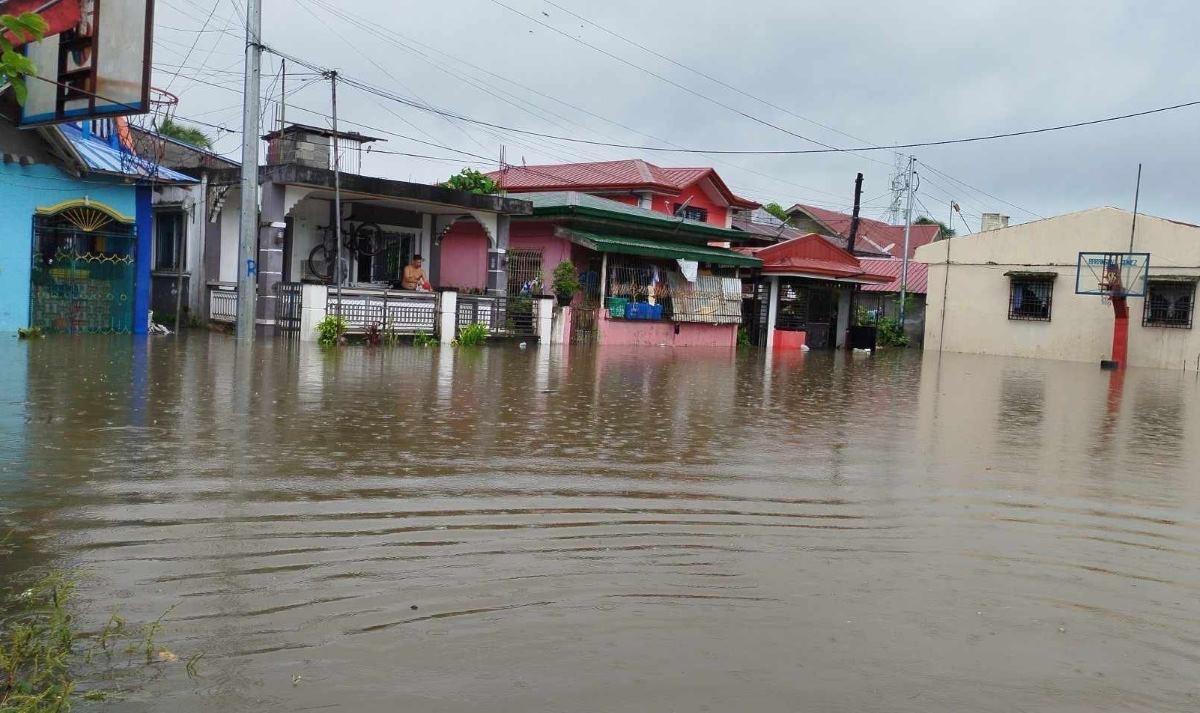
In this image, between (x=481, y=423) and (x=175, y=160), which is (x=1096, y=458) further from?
(x=175, y=160)

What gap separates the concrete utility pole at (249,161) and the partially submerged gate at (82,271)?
3243 mm

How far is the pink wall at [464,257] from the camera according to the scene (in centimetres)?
2978

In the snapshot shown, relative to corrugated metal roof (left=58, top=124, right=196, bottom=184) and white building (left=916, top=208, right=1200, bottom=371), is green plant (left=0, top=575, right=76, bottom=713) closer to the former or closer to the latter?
corrugated metal roof (left=58, top=124, right=196, bottom=184)

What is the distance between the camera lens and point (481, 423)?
35.1 ft

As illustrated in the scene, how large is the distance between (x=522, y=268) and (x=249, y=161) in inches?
455

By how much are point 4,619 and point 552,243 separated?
A: 2619 cm

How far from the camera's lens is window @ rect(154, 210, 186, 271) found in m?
25.1

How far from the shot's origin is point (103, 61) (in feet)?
56.6

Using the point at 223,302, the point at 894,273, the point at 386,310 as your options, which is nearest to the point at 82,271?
the point at 223,302

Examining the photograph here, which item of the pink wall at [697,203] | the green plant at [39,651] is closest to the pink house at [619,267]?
the pink wall at [697,203]

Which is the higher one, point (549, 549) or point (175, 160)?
point (175, 160)

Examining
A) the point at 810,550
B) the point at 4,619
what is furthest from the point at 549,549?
the point at 4,619

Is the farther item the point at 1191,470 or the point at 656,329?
the point at 656,329

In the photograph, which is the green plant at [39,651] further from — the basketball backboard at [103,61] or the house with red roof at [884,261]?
the house with red roof at [884,261]
